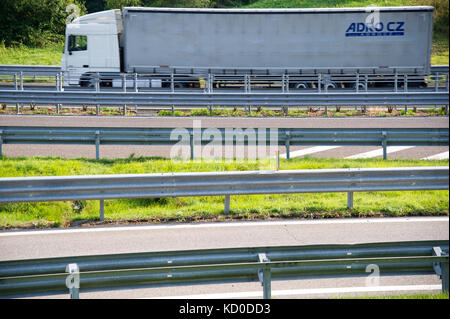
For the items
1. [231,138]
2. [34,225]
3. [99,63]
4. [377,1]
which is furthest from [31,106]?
[377,1]

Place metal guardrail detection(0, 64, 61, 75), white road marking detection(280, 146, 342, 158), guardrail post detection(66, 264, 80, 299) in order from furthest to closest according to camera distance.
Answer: metal guardrail detection(0, 64, 61, 75)
white road marking detection(280, 146, 342, 158)
guardrail post detection(66, 264, 80, 299)

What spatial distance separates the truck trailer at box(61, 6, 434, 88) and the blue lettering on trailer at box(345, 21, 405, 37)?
10mm


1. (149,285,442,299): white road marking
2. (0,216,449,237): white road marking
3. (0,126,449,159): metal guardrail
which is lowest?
(149,285,442,299): white road marking

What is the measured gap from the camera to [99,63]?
27219 mm

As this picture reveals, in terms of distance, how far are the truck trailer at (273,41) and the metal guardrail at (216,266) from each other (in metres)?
23.7

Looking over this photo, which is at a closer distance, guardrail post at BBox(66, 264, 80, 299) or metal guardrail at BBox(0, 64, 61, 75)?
guardrail post at BBox(66, 264, 80, 299)

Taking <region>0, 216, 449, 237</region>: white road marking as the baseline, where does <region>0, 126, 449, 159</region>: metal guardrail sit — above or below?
above

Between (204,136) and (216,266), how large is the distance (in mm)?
6930

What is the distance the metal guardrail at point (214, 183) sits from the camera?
7551mm

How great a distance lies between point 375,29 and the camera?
28625 millimetres

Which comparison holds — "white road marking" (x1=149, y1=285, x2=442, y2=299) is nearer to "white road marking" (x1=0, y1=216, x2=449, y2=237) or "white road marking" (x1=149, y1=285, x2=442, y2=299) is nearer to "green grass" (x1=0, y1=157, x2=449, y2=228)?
"white road marking" (x1=0, y1=216, x2=449, y2=237)

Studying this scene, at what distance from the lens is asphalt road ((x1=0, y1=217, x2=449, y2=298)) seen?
567 centimetres

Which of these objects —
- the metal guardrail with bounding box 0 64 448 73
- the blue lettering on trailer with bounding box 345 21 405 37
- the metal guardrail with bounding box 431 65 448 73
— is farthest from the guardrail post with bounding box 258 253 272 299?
the metal guardrail with bounding box 431 65 448 73

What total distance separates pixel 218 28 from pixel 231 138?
18253 mm
